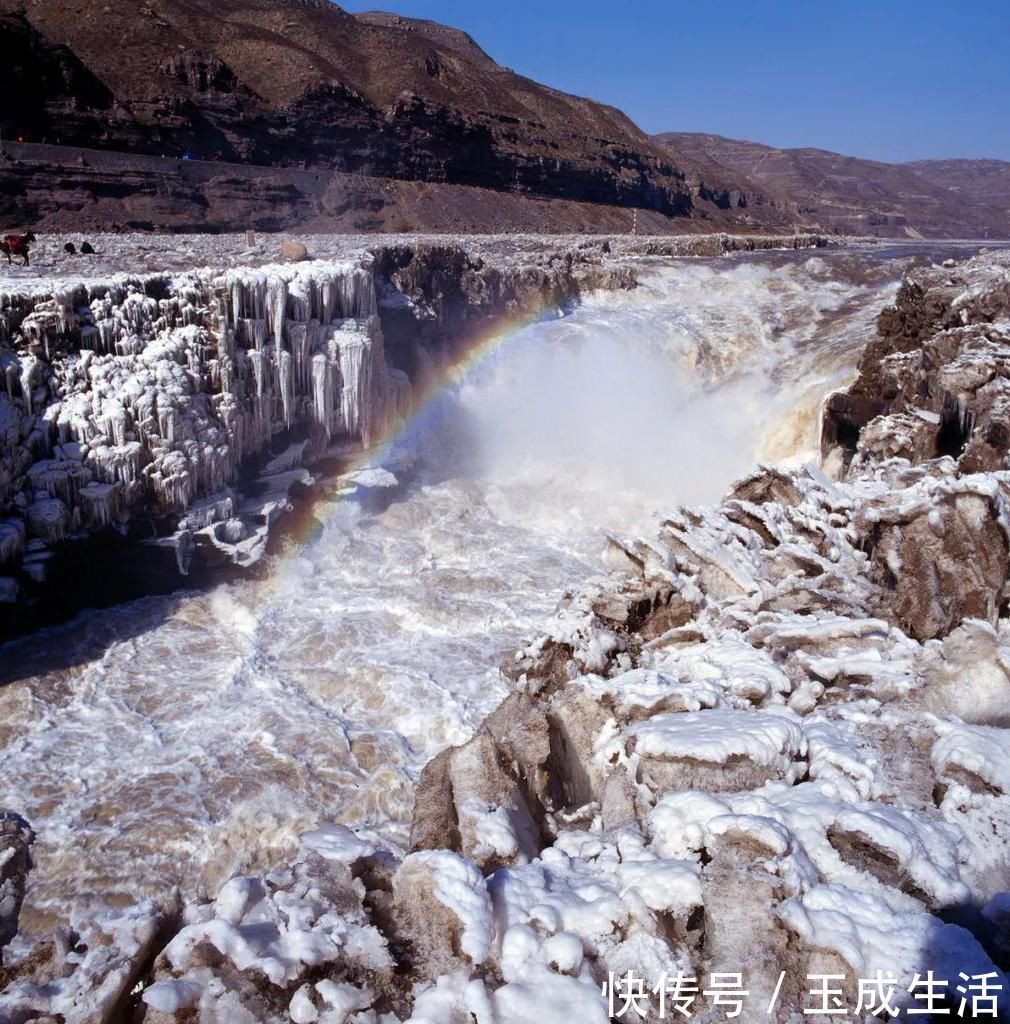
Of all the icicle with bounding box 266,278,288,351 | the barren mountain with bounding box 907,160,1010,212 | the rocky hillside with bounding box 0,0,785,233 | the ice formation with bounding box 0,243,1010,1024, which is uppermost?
the barren mountain with bounding box 907,160,1010,212

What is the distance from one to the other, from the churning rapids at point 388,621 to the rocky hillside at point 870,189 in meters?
66.5

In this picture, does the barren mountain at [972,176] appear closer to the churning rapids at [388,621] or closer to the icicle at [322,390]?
the churning rapids at [388,621]

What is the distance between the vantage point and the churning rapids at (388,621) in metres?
7.82

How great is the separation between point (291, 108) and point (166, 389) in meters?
40.7

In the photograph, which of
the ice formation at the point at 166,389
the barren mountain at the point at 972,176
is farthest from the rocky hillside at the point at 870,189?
the ice formation at the point at 166,389

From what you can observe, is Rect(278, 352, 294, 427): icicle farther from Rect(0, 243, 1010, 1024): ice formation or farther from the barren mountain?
the barren mountain

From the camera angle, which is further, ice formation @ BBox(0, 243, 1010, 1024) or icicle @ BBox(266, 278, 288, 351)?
icicle @ BBox(266, 278, 288, 351)

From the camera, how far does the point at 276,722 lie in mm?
9289

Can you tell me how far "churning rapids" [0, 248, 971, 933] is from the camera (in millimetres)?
7816

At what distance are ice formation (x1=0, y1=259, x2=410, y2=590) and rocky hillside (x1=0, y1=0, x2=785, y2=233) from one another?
21702 mm

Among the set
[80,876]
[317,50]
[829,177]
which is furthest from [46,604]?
[829,177]

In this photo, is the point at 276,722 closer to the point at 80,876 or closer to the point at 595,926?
the point at 80,876

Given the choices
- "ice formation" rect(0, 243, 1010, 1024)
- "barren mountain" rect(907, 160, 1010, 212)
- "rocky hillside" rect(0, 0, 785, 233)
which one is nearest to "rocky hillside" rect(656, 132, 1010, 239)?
"barren mountain" rect(907, 160, 1010, 212)

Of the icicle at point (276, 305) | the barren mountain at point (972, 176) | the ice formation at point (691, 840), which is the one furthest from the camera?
the barren mountain at point (972, 176)
